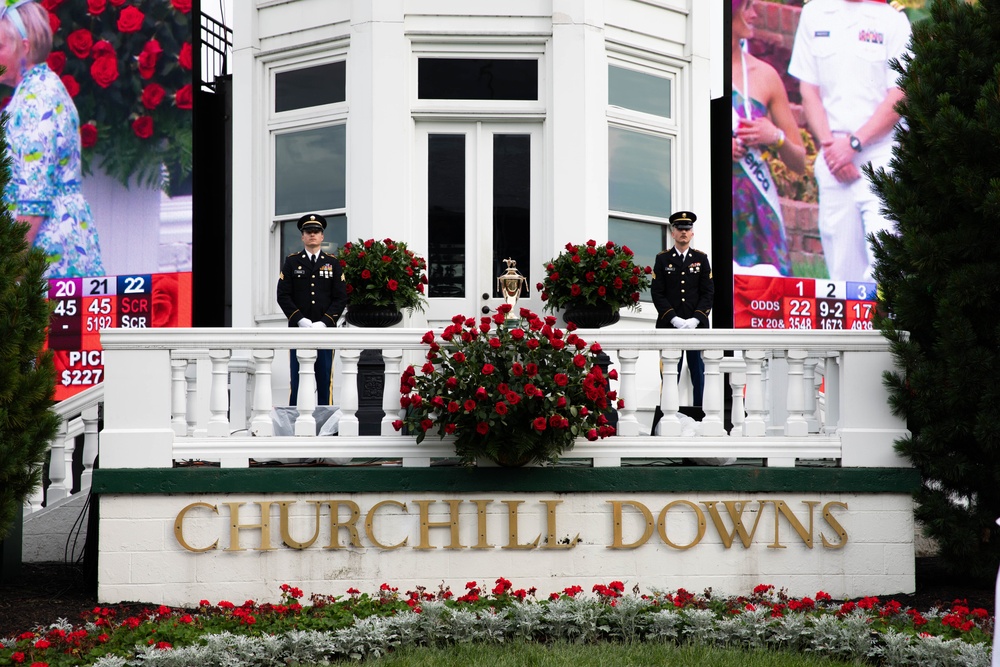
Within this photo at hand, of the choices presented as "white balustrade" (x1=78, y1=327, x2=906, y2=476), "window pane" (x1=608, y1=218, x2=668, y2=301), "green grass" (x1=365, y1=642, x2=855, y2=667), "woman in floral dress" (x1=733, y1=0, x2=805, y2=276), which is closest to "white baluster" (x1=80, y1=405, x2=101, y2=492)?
"white balustrade" (x1=78, y1=327, x2=906, y2=476)

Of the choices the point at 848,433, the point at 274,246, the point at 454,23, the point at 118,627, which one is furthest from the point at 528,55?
the point at 118,627

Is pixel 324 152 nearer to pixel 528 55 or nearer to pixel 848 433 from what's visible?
pixel 528 55

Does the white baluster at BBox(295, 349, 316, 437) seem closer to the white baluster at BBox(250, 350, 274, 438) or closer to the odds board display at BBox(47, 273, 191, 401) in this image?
the white baluster at BBox(250, 350, 274, 438)

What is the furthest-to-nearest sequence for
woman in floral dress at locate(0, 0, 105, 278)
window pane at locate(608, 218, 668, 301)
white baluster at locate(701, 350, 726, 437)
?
woman in floral dress at locate(0, 0, 105, 278), window pane at locate(608, 218, 668, 301), white baluster at locate(701, 350, 726, 437)

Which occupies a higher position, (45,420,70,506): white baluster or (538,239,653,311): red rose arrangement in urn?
(538,239,653,311): red rose arrangement in urn

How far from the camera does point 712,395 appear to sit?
6.99 meters

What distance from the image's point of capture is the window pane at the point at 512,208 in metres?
10.2

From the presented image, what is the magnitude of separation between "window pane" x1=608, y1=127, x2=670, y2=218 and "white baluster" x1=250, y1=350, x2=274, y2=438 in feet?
14.6

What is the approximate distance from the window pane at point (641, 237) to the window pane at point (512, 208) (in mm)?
797

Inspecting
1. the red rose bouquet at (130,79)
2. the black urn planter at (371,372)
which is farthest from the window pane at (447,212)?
the red rose bouquet at (130,79)

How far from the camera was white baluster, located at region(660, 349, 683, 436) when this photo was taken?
700 centimetres

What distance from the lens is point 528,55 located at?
33.2 ft

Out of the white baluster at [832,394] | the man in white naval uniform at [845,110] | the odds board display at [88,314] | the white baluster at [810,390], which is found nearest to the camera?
the white baluster at [832,394]

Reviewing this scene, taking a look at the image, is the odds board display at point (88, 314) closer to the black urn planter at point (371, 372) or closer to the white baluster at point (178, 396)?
the black urn planter at point (371, 372)
